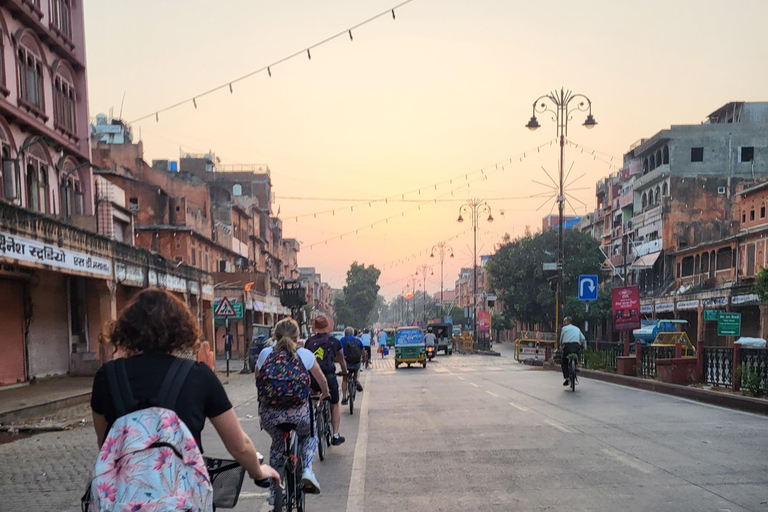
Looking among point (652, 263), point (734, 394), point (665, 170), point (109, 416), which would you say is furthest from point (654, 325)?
Result: point (109, 416)

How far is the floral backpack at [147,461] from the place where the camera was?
2.71 metres

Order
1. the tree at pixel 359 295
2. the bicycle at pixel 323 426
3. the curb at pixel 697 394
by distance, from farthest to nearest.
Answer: the tree at pixel 359 295
the curb at pixel 697 394
the bicycle at pixel 323 426

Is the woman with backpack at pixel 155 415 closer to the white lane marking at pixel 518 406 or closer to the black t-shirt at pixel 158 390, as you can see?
the black t-shirt at pixel 158 390

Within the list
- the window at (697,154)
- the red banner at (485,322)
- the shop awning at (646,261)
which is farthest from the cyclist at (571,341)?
the window at (697,154)

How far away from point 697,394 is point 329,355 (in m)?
9.56

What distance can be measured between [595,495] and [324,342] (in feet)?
13.4

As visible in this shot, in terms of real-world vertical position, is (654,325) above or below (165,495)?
below

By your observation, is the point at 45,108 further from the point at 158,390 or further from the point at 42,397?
the point at 158,390

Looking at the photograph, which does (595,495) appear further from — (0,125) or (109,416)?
(0,125)

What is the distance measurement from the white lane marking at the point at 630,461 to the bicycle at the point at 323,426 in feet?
11.8

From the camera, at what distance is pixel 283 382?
616 centimetres

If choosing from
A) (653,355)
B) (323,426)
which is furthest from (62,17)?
(653,355)

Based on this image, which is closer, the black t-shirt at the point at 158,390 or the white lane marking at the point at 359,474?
the black t-shirt at the point at 158,390

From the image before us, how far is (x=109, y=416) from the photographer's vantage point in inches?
114
